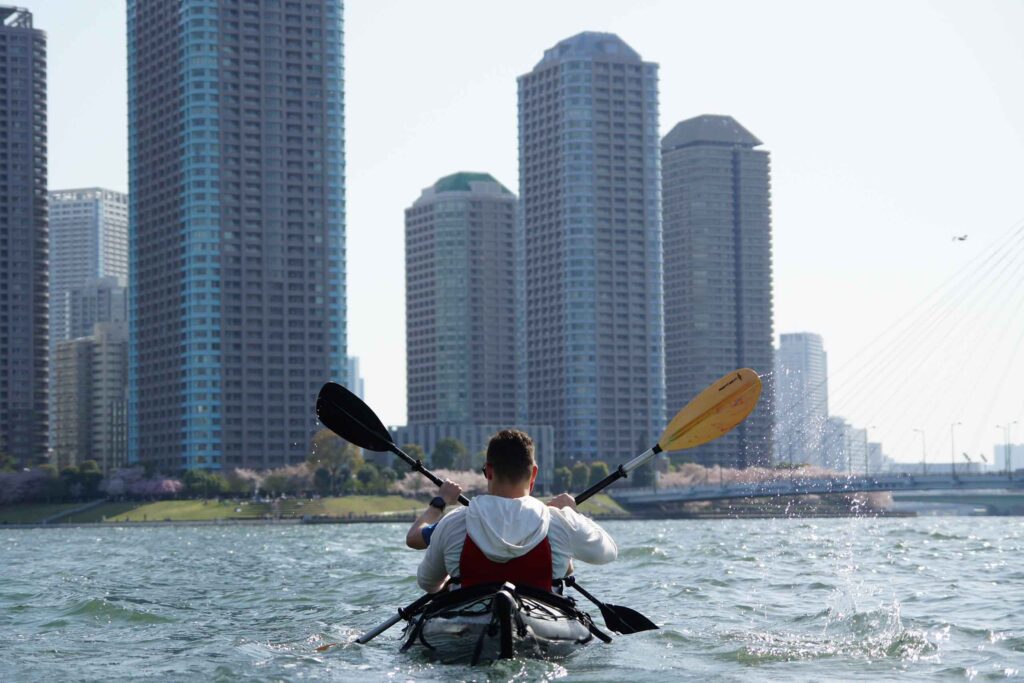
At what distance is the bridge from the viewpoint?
8525 cm

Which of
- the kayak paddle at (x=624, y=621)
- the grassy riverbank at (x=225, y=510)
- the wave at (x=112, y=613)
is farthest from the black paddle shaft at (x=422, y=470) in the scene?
the grassy riverbank at (x=225, y=510)

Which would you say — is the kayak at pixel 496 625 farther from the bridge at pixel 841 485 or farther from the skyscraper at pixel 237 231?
the skyscraper at pixel 237 231

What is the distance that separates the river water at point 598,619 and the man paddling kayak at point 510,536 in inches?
39.6

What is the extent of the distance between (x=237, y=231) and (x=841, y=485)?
4520 inches

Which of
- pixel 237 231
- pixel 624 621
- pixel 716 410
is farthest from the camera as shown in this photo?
pixel 237 231

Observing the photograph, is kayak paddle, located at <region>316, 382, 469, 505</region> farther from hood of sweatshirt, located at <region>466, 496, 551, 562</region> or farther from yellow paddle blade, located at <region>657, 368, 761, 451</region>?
hood of sweatshirt, located at <region>466, 496, 551, 562</region>

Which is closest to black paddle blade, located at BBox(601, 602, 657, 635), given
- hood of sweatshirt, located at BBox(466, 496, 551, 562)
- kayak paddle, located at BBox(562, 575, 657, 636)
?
kayak paddle, located at BBox(562, 575, 657, 636)

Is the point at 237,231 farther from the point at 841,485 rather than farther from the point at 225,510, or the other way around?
the point at 841,485

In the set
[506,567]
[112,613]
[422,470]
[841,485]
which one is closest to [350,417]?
[422,470]

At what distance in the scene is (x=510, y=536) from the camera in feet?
51.8

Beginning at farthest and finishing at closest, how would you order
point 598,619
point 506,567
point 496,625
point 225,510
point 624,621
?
point 225,510 → point 598,619 → point 624,621 → point 506,567 → point 496,625

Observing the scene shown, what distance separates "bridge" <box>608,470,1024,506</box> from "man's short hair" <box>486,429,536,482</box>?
181ft

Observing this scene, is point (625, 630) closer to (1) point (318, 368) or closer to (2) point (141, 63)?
(1) point (318, 368)

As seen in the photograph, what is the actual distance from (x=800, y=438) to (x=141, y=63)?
10232cm
